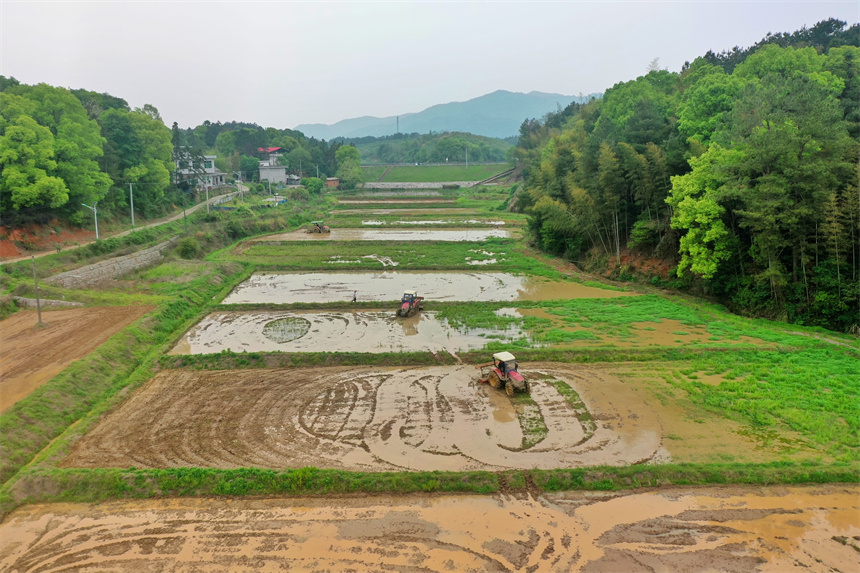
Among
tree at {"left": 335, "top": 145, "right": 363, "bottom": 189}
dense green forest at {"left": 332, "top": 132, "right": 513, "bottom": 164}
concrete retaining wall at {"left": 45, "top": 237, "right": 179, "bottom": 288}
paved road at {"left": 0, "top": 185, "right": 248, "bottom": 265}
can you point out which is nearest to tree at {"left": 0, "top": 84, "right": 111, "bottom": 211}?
paved road at {"left": 0, "top": 185, "right": 248, "bottom": 265}

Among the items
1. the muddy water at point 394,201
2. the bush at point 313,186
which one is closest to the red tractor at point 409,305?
the muddy water at point 394,201

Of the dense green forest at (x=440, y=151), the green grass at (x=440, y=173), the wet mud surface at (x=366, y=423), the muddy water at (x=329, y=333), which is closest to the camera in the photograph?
the wet mud surface at (x=366, y=423)

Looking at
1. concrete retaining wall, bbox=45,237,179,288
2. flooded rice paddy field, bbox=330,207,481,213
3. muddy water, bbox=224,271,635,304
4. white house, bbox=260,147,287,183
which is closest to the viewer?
muddy water, bbox=224,271,635,304

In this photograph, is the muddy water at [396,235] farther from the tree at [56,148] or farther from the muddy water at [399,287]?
the tree at [56,148]

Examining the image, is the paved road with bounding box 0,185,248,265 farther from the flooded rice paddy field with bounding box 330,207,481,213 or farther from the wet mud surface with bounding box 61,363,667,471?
the wet mud surface with bounding box 61,363,667,471

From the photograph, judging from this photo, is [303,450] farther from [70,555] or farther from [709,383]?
[709,383]

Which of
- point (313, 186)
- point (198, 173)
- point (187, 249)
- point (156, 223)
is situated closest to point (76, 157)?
point (187, 249)

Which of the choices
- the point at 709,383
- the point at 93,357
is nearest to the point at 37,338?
the point at 93,357
